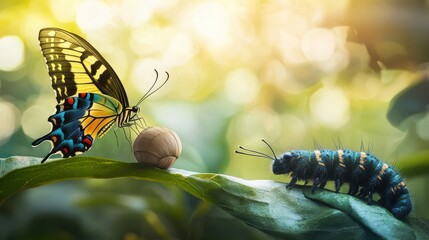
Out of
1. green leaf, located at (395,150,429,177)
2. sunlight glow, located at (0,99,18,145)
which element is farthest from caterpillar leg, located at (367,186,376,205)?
sunlight glow, located at (0,99,18,145)

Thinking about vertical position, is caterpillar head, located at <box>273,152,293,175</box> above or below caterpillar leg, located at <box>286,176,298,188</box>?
above

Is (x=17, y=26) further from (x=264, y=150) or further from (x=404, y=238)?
(x=404, y=238)

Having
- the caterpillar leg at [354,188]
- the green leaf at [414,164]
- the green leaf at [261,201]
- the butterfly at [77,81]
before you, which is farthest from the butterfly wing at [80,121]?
the green leaf at [414,164]

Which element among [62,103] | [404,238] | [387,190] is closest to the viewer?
[404,238]

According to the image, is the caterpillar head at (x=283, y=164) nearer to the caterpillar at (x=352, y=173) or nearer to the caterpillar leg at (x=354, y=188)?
the caterpillar at (x=352, y=173)

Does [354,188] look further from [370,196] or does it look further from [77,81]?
[77,81]

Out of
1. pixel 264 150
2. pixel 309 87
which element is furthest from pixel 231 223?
pixel 309 87

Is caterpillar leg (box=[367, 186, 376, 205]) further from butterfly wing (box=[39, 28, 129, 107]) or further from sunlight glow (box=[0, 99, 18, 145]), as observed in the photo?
sunlight glow (box=[0, 99, 18, 145])
